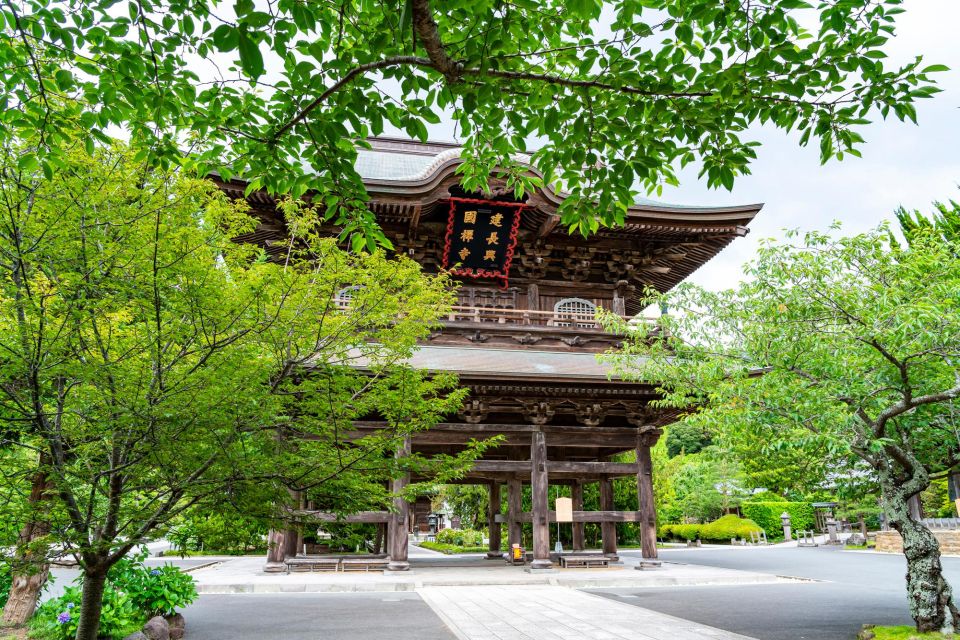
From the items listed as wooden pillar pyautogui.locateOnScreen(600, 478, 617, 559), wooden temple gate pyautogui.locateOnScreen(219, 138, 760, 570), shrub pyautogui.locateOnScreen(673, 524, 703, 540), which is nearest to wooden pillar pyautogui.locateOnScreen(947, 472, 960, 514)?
shrub pyautogui.locateOnScreen(673, 524, 703, 540)

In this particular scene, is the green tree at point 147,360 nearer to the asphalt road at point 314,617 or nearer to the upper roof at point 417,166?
the asphalt road at point 314,617

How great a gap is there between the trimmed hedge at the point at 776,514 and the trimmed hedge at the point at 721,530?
0.80m

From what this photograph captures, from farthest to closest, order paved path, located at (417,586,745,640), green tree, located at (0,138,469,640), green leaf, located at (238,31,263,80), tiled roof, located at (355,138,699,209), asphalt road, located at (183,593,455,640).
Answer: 1. tiled roof, located at (355,138,699,209)
2. asphalt road, located at (183,593,455,640)
3. paved path, located at (417,586,745,640)
4. green tree, located at (0,138,469,640)
5. green leaf, located at (238,31,263,80)

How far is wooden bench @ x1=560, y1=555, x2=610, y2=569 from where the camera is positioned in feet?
48.1

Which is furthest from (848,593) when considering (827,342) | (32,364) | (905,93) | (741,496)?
(741,496)

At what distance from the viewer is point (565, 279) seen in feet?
51.7

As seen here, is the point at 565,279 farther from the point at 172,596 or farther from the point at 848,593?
the point at 172,596

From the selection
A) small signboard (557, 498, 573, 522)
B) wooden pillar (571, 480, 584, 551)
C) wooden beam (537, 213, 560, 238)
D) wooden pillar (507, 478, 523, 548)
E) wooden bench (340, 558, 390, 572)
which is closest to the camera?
wooden bench (340, 558, 390, 572)

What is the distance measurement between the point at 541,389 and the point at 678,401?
3.60 meters

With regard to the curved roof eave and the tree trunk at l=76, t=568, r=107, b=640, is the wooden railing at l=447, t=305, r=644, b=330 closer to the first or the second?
the curved roof eave

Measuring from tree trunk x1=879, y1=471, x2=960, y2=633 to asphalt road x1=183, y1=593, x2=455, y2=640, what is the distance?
5369 millimetres

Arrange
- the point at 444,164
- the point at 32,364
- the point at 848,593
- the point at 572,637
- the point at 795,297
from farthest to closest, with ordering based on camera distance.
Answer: the point at 444,164
the point at 848,593
the point at 795,297
the point at 572,637
the point at 32,364

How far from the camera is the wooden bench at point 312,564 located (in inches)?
515

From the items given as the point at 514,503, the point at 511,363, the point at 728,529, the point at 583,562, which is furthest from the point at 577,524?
the point at 728,529
